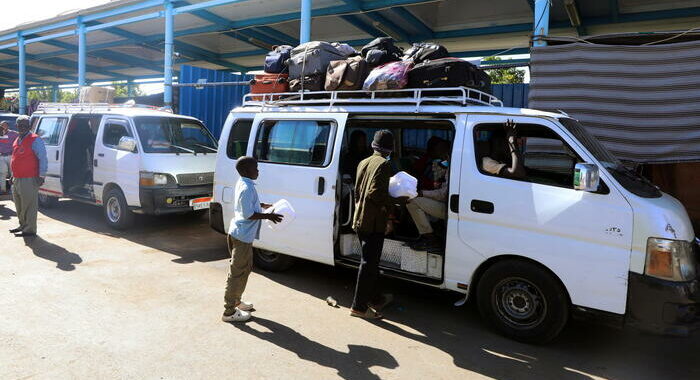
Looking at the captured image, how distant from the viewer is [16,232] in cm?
720

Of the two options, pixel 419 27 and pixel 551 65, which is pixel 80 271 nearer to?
pixel 551 65

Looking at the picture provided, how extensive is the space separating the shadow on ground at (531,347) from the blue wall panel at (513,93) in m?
4.24

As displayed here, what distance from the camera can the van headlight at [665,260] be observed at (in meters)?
3.36

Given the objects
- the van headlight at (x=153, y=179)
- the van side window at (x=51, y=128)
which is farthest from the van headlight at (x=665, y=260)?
the van side window at (x=51, y=128)

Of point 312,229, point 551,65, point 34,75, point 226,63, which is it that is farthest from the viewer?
point 34,75

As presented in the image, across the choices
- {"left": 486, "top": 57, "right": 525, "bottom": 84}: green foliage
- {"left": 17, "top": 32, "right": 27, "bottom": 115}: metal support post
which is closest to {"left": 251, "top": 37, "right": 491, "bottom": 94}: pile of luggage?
{"left": 486, "top": 57, "right": 525, "bottom": 84}: green foliage

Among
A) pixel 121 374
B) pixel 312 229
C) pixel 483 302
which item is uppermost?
pixel 312 229

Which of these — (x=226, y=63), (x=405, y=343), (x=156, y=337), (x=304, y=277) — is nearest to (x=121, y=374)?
(x=156, y=337)

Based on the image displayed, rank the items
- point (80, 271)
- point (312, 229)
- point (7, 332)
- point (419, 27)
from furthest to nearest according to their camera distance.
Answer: point (419, 27)
point (80, 271)
point (312, 229)
point (7, 332)

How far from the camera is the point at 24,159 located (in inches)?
272

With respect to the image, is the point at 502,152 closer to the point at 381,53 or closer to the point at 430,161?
the point at 430,161

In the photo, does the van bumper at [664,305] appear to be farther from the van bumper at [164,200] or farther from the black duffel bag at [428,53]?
the van bumper at [164,200]

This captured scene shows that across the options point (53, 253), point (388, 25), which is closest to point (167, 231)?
point (53, 253)

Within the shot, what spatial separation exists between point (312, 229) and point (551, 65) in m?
3.60
